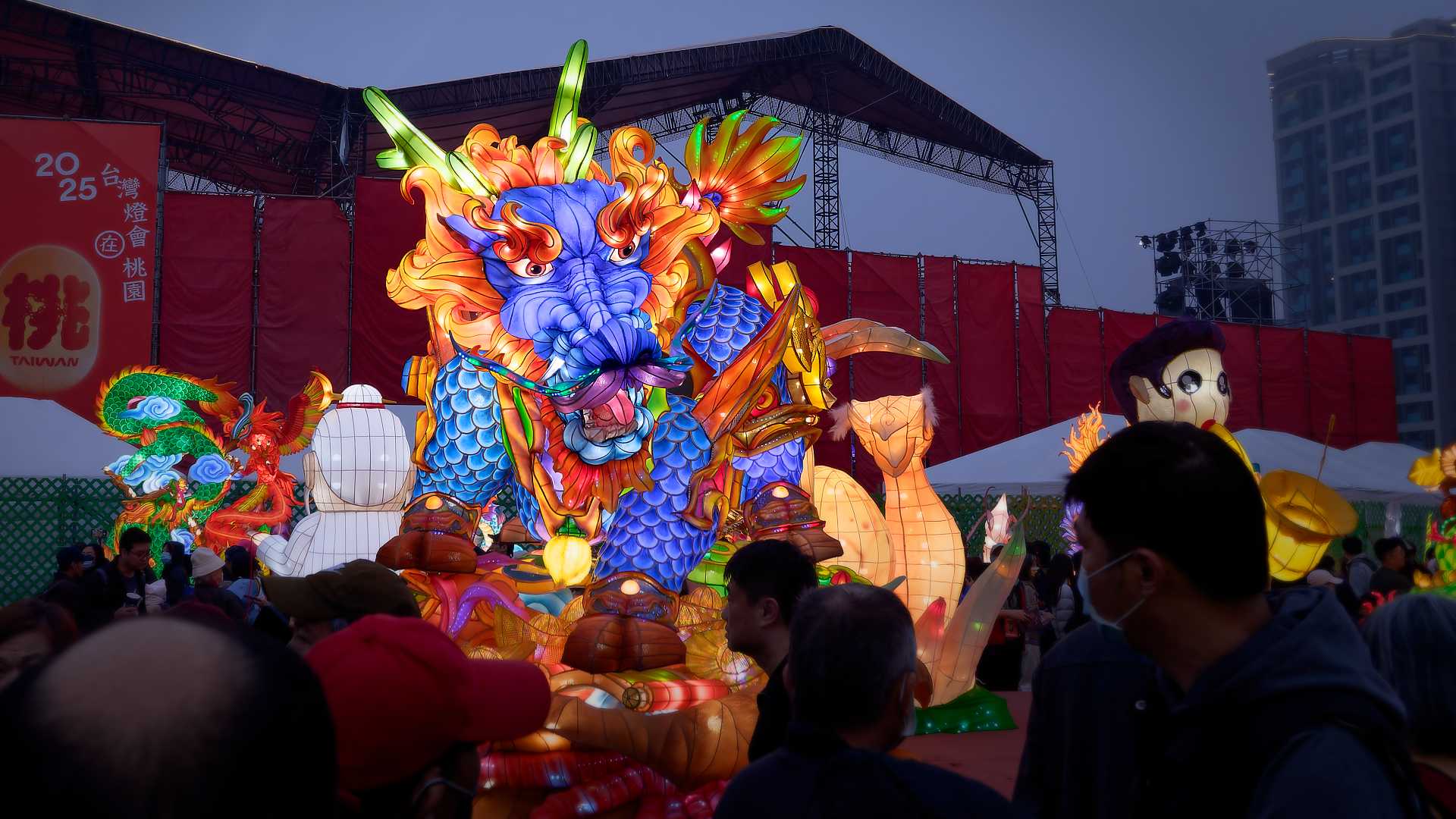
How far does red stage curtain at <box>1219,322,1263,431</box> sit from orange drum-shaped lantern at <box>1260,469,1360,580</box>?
15.2m

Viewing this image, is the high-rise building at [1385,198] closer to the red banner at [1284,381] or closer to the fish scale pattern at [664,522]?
the red banner at [1284,381]

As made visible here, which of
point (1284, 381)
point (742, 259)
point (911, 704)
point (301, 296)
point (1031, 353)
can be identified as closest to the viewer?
point (911, 704)

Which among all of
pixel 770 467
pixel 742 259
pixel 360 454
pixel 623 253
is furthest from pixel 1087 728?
pixel 742 259

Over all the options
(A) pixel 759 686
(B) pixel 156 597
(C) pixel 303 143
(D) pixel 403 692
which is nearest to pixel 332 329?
(C) pixel 303 143

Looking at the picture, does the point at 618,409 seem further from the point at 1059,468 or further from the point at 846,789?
the point at 1059,468

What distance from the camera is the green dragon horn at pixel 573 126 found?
536 cm

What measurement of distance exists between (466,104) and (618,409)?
36.3 ft

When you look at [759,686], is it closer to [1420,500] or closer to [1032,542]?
[1032,542]

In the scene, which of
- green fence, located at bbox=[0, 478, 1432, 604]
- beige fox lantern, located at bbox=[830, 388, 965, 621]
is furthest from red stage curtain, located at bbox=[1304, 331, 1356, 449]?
beige fox lantern, located at bbox=[830, 388, 965, 621]

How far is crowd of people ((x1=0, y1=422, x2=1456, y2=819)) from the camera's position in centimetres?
78

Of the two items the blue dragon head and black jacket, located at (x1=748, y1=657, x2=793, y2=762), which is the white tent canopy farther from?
black jacket, located at (x1=748, y1=657, x2=793, y2=762)

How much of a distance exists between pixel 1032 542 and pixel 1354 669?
10.3 m

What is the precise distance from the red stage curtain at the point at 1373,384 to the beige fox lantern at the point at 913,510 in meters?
18.2

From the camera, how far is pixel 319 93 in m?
14.5
